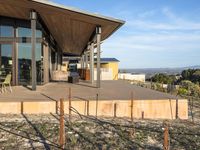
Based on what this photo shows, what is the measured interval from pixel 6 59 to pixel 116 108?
6820 mm

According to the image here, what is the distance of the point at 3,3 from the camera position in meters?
10.4

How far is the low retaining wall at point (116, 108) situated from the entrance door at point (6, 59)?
18.4 feet

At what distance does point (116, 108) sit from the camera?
8719 mm

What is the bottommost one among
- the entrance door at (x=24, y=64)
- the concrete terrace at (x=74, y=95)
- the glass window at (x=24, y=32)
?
the concrete terrace at (x=74, y=95)

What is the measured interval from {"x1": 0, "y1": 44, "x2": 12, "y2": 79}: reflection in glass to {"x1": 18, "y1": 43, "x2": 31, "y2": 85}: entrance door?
0.43 m

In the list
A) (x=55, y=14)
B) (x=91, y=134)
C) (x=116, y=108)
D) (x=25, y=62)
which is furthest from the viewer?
(x=25, y=62)

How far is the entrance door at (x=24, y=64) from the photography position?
530 inches

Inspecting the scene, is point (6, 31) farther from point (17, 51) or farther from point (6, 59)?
point (6, 59)

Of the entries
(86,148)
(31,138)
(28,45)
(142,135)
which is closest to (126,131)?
(142,135)

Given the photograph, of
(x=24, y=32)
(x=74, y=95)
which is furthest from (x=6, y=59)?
(x=74, y=95)

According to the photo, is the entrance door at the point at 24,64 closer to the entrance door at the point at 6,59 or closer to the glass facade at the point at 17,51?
the glass facade at the point at 17,51

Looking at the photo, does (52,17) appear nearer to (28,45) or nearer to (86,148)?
(28,45)

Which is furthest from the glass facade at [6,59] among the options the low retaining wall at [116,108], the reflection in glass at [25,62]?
the low retaining wall at [116,108]

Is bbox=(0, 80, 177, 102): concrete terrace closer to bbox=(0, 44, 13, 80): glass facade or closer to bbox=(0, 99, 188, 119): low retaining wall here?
bbox=(0, 99, 188, 119): low retaining wall
